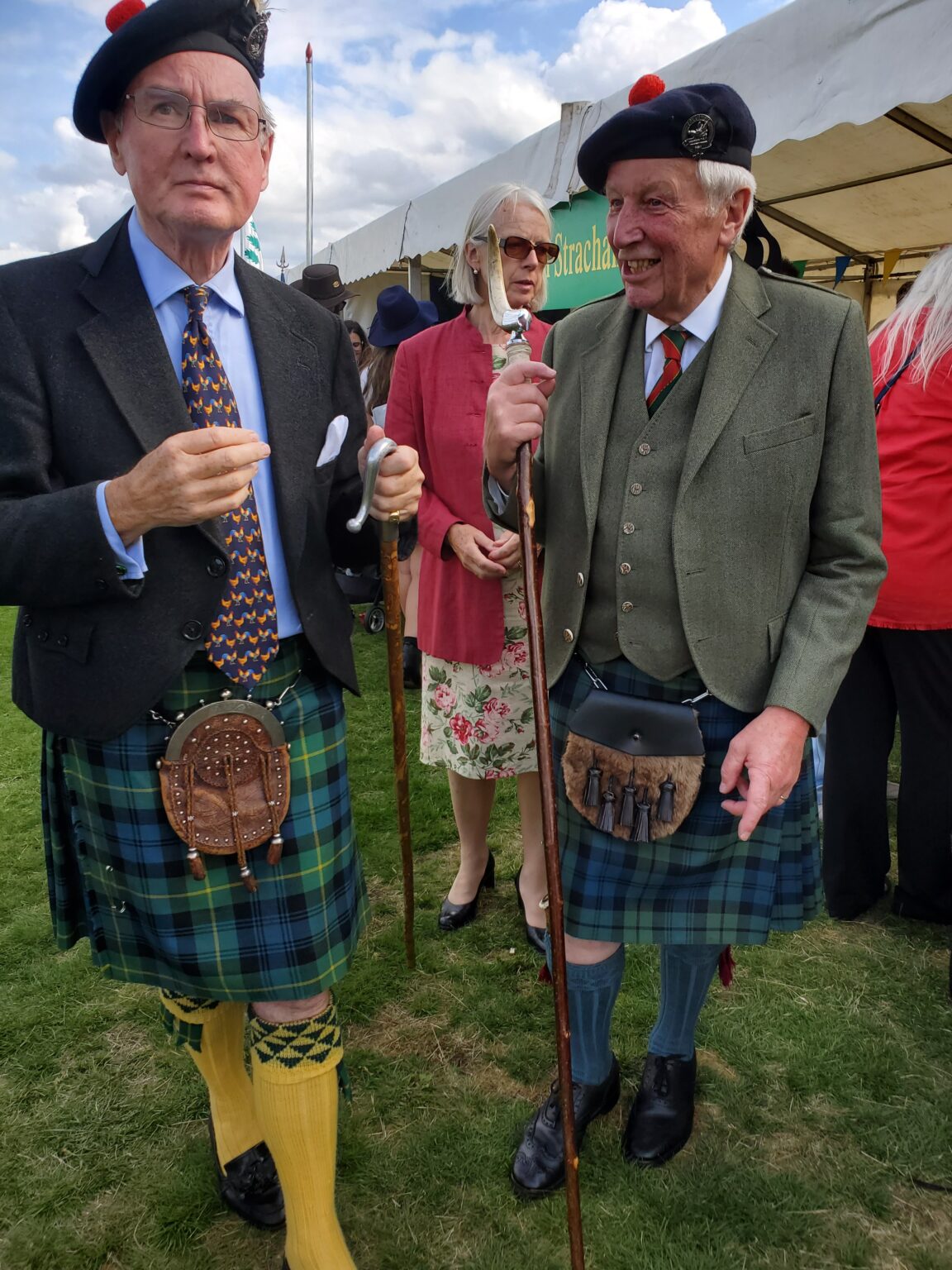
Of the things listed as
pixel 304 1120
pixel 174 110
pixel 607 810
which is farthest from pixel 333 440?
pixel 304 1120

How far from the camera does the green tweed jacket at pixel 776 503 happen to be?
5.63 ft

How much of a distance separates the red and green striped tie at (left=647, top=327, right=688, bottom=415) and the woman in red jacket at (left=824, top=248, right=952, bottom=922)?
1362 millimetres

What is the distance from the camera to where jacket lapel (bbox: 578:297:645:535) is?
1.85m

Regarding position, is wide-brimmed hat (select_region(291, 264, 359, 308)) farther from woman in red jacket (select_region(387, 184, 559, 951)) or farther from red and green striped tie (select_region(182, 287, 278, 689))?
red and green striped tie (select_region(182, 287, 278, 689))

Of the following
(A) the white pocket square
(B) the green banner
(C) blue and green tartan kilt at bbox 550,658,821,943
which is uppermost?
(B) the green banner

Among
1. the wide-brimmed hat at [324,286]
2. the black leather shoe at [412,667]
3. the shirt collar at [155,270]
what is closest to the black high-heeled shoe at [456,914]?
the shirt collar at [155,270]

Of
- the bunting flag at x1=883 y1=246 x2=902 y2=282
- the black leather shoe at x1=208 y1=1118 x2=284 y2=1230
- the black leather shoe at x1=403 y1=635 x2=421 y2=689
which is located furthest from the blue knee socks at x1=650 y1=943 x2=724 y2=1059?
the bunting flag at x1=883 y1=246 x2=902 y2=282

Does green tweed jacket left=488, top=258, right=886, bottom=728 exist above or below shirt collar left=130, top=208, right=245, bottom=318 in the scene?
below

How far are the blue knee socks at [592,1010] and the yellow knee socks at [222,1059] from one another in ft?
2.49

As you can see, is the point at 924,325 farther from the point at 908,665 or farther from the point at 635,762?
the point at 635,762

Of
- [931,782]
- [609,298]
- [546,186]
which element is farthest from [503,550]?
[546,186]

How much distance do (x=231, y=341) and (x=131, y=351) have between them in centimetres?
22

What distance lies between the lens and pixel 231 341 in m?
1.66

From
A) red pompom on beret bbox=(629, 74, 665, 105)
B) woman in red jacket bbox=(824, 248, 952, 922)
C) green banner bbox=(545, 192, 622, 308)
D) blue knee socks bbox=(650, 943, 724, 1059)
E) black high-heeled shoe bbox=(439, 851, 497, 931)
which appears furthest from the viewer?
green banner bbox=(545, 192, 622, 308)
